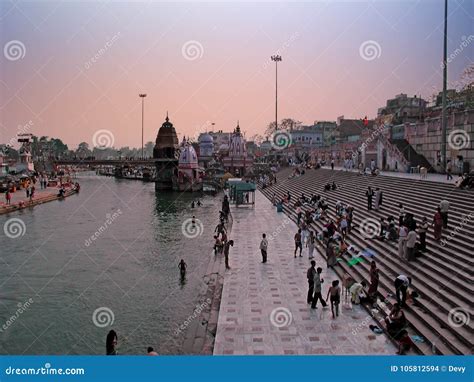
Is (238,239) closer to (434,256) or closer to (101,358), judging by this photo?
(434,256)

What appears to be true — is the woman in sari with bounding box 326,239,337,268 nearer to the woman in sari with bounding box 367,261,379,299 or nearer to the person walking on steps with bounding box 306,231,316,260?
the person walking on steps with bounding box 306,231,316,260

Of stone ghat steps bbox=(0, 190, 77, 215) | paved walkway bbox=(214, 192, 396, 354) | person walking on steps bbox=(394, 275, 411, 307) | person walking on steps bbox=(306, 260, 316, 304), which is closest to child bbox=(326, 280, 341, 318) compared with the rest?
paved walkway bbox=(214, 192, 396, 354)

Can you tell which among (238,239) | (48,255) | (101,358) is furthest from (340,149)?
(101,358)

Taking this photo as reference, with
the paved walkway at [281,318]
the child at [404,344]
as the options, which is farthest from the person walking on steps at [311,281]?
the child at [404,344]

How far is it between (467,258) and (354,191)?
15392 mm

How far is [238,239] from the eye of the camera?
21766 mm

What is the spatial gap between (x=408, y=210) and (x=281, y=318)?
9.47 meters

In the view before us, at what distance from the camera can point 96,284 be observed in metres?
15.9

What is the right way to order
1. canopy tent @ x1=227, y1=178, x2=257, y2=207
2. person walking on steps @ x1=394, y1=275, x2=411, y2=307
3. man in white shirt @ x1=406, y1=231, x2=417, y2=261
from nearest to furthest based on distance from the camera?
person walking on steps @ x1=394, y1=275, x2=411, y2=307, man in white shirt @ x1=406, y1=231, x2=417, y2=261, canopy tent @ x1=227, y1=178, x2=257, y2=207

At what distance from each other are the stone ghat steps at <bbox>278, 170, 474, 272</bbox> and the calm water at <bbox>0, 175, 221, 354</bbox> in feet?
23.0

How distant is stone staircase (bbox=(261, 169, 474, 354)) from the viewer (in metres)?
8.85

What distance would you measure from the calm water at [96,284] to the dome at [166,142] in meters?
42.2

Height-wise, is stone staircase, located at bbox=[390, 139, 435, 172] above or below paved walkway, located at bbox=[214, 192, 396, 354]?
above

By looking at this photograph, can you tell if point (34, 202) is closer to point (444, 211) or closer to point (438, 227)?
point (444, 211)
